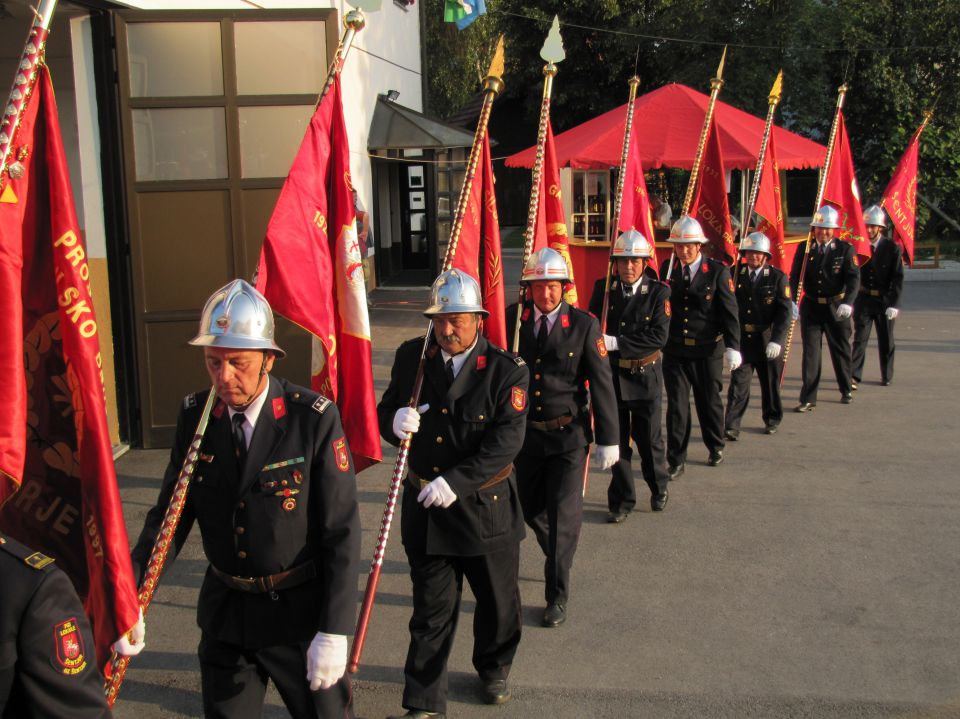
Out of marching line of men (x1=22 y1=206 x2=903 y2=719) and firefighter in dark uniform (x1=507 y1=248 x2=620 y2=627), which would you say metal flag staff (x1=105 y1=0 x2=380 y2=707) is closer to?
marching line of men (x1=22 y1=206 x2=903 y2=719)

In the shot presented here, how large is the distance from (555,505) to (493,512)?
1.21m

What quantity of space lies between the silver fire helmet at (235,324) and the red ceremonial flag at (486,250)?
2789 millimetres

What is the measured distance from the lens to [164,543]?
3469 mm

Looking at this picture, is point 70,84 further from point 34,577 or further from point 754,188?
point 34,577

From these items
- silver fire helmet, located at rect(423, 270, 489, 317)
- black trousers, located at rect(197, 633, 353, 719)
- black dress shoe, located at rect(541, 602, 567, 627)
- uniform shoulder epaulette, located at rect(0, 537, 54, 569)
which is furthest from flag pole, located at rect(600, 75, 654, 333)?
uniform shoulder epaulette, located at rect(0, 537, 54, 569)

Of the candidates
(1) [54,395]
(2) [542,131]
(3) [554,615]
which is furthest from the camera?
(2) [542,131]

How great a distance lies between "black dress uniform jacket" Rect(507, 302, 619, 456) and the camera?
574cm

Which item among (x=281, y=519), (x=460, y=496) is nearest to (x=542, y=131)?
(x=460, y=496)

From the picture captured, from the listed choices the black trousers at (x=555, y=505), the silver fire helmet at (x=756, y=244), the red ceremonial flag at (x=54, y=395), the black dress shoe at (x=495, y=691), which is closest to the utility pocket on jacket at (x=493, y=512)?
the black dress shoe at (x=495, y=691)

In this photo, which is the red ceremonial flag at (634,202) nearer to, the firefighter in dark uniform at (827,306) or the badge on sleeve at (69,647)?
the firefighter in dark uniform at (827,306)

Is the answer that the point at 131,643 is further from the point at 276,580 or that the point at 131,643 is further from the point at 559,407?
the point at 559,407

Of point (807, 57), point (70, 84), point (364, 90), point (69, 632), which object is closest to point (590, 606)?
point (69, 632)

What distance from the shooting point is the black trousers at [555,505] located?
5.55 metres

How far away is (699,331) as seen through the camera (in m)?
8.44
